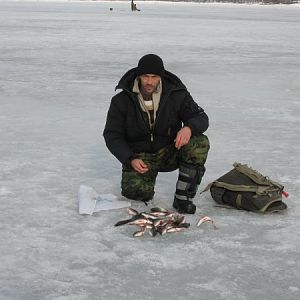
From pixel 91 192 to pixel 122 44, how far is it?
14.0m

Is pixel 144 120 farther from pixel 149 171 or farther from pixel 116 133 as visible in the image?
pixel 149 171

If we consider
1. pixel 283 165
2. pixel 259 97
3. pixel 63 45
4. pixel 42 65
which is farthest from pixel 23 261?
pixel 63 45

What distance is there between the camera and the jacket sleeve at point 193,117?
3.71 m

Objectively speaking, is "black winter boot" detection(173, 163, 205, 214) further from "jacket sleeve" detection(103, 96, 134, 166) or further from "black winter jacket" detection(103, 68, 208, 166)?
"jacket sleeve" detection(103, 96, 134, 166)

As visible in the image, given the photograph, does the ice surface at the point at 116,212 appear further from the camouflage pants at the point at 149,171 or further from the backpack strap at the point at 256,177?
the backpack strap at the point at 256,177

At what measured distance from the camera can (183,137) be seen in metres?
3.62

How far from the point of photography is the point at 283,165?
483cm

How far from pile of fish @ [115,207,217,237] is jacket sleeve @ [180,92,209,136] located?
0.61 metres

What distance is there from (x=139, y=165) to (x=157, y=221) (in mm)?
423

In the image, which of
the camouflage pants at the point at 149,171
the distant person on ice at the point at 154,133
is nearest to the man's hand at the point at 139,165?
the distant person on ice at the point at 154,133

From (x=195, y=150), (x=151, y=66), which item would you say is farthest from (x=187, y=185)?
(x=151, y=66)

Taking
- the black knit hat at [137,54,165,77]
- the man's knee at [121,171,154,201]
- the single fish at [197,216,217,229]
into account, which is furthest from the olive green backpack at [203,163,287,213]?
the black knit hat at [137,54,165,77]

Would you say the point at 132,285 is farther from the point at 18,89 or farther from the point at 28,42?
the point at 28,42

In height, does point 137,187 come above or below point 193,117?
below
